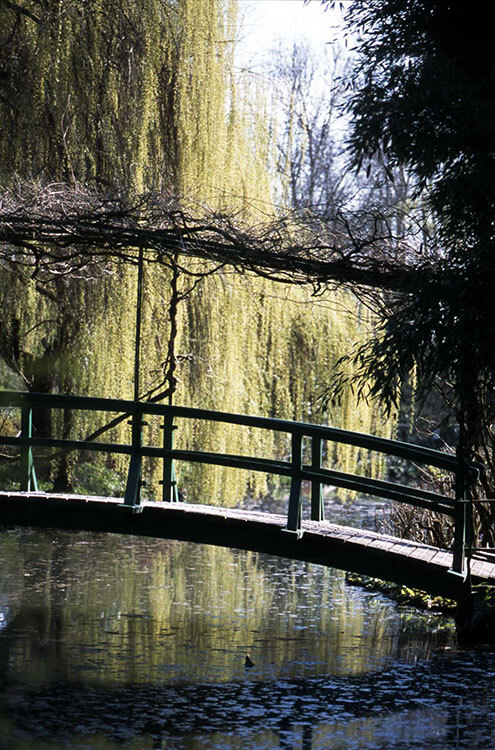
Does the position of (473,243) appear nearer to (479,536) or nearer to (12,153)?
(479,536)

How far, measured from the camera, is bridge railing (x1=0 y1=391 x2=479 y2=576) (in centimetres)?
770

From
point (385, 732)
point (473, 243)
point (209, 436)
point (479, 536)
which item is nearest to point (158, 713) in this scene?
point (385, 732)

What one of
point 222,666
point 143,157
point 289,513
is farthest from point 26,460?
point 143,157

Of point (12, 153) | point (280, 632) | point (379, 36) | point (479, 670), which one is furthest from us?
point (12, 153)

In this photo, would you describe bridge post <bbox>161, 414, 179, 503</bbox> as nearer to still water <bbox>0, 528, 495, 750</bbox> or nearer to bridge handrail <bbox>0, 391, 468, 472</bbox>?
bridge handrail <bbox>0, 391, 468, 472</bbox>

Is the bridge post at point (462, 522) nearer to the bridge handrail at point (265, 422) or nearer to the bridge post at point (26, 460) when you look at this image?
the bridge handrail at point (265, 422)

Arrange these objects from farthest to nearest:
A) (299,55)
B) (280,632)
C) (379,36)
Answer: (299,55), (280,632), (379,36)

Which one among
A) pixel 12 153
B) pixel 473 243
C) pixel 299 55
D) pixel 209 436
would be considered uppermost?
pixel 299 55

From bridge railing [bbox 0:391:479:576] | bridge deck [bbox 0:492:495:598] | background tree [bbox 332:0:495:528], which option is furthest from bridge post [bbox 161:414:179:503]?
background tree [bbox 332:0:495:528]

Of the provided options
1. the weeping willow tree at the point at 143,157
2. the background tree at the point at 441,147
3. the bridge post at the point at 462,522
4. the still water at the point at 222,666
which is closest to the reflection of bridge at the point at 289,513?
the bridge post at the point at 462,522

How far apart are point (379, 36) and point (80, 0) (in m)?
4.40

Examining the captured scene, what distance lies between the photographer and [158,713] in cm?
630

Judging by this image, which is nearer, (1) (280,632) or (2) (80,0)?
(1) (280,632)

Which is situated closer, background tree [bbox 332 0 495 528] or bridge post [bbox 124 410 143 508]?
background tree [bbox 332 0 495 528]
